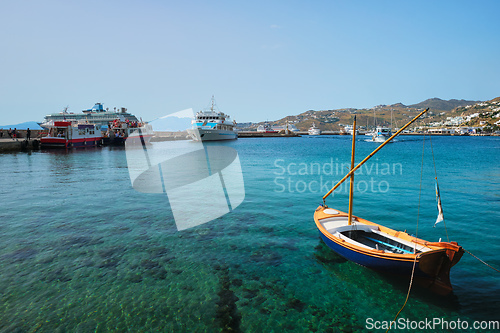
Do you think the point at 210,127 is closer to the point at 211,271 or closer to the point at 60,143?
the point at 60,143

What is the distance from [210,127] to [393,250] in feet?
348

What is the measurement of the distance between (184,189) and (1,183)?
1952 centimetres

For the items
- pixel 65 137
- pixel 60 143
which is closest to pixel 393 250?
pixel 60 143

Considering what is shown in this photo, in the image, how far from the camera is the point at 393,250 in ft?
39.6

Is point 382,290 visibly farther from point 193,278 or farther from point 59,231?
point 59,231

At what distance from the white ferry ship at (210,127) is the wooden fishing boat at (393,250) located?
314 feet

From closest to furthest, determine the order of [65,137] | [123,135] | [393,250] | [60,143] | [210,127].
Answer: [393,250] → [60,143] → [65,137] → [123,135] → [210,127]

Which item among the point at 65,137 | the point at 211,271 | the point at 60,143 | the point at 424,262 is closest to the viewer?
the point at 424,262

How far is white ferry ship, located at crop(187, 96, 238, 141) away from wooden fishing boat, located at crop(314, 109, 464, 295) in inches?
3774

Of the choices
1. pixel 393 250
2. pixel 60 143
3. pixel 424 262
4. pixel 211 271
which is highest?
pixel 60 143

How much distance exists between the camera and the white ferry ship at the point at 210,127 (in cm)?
11125

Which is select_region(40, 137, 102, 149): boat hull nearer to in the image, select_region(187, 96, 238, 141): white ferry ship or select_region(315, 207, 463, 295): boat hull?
select_region(187, 96, 238, 141): white ferry ship

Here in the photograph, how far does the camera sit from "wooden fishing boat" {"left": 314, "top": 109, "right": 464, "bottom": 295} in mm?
9852

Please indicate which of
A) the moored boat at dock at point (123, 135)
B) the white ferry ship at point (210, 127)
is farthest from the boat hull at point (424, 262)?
the white ferry ship at point (210, 127)
